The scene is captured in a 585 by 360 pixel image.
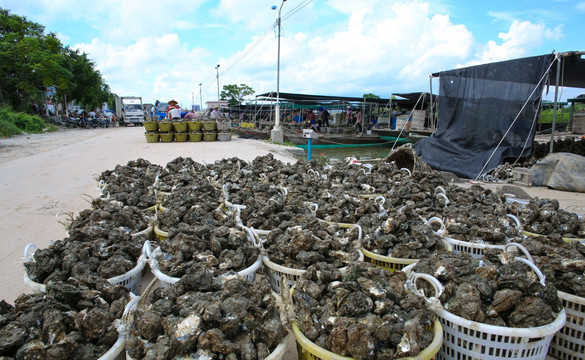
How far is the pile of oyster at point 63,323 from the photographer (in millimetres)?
1682

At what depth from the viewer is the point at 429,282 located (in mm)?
2189

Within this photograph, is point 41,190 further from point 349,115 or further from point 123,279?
point 349,115

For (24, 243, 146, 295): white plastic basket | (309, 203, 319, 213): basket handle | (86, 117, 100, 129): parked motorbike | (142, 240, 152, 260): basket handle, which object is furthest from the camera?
(86, 117, 100, 129): parked motorbike

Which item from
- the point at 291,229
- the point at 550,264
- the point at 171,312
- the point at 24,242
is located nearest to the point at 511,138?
the point at 550,264

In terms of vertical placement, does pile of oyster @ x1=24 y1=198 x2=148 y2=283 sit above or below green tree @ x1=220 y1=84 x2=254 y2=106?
below

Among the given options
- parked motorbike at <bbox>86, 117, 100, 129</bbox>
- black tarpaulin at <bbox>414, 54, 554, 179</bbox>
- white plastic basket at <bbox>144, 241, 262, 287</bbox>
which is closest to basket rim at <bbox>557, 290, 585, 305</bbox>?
white plastic basket at <bbox>144, 241, 262, 287</bbox>

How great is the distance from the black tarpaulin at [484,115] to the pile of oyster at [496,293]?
7450mm

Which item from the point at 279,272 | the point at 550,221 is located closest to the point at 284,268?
the point at 279,272

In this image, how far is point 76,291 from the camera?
202 centimetres

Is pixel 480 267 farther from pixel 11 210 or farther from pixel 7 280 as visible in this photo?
pixel 11 210

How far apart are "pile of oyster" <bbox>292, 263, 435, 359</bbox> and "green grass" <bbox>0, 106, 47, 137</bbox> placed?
2184 cm

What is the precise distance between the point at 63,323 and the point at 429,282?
6.94 ft

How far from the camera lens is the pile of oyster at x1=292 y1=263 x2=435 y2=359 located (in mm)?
1705

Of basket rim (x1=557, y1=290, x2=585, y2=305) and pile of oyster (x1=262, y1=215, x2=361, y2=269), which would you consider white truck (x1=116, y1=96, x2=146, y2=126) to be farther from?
basket rim (x1=557, y1=290, x2=585, y2=305)
